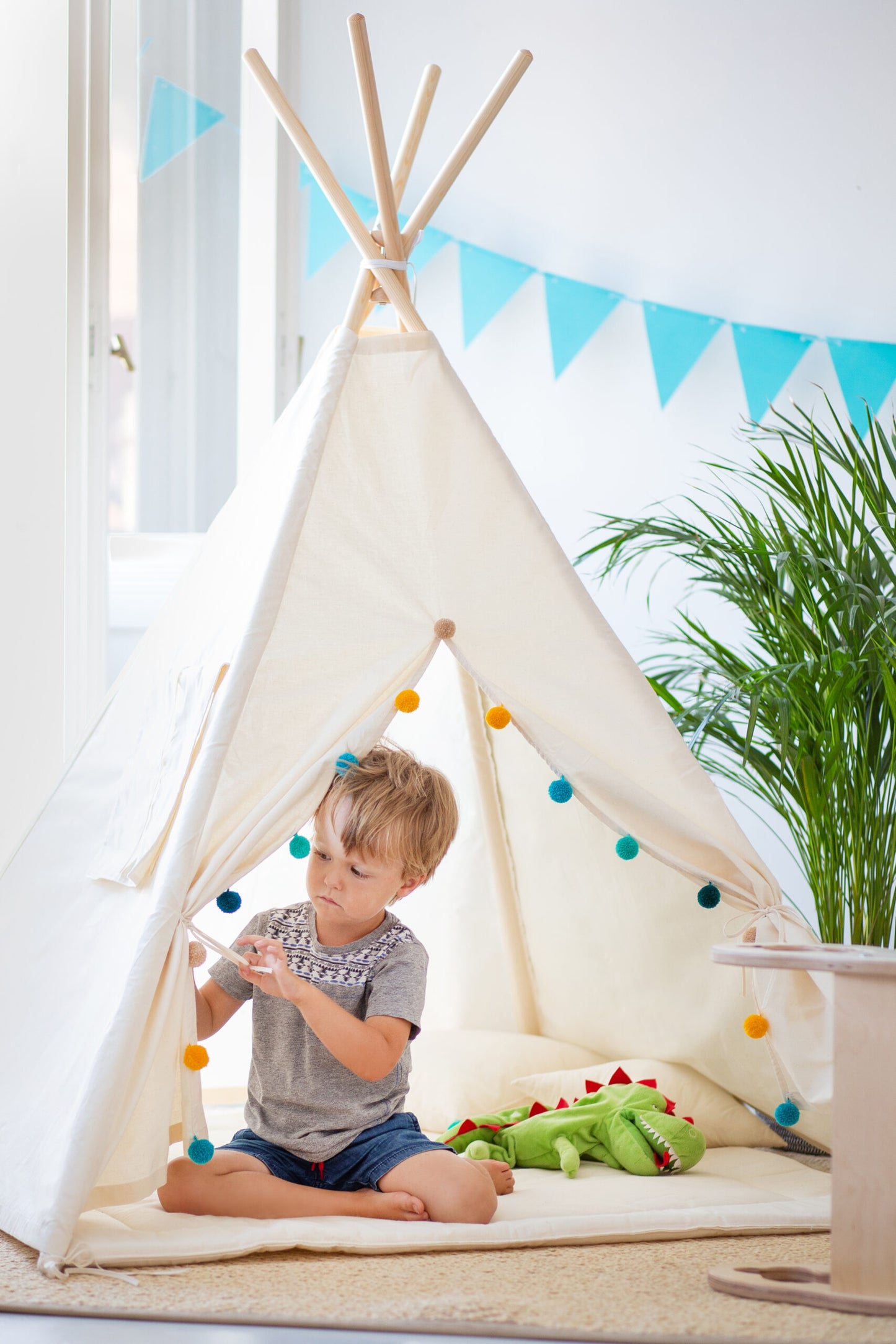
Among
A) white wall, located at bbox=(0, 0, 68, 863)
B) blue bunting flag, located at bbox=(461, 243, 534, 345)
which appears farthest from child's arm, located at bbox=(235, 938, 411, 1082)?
blue bunting flag, located at bbox=(461, 243, 534, 345)

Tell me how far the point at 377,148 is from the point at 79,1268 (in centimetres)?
151

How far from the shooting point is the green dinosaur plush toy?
1.85 m

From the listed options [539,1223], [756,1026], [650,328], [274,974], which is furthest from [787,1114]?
[650,328]

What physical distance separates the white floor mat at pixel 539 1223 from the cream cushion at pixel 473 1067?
25 centimetres

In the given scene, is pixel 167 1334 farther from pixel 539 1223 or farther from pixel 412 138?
pixel 412 138

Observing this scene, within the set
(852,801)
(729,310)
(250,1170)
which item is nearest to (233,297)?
(729,310)

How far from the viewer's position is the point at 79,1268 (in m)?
1.31

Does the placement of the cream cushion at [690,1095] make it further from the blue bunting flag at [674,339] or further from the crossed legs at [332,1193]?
the blue bunting flag at [674,339]

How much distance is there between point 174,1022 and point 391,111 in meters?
2.54

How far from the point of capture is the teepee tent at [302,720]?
4.64 feet

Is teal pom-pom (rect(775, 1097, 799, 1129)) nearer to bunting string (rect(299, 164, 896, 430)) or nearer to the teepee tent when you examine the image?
the teepee tent

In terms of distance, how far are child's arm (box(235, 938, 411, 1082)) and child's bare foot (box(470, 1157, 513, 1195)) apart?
0.25 metres

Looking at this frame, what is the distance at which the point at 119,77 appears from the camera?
2770mm

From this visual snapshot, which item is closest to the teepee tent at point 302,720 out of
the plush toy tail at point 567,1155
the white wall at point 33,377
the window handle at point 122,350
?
the plush toy tail at point 567,1155
